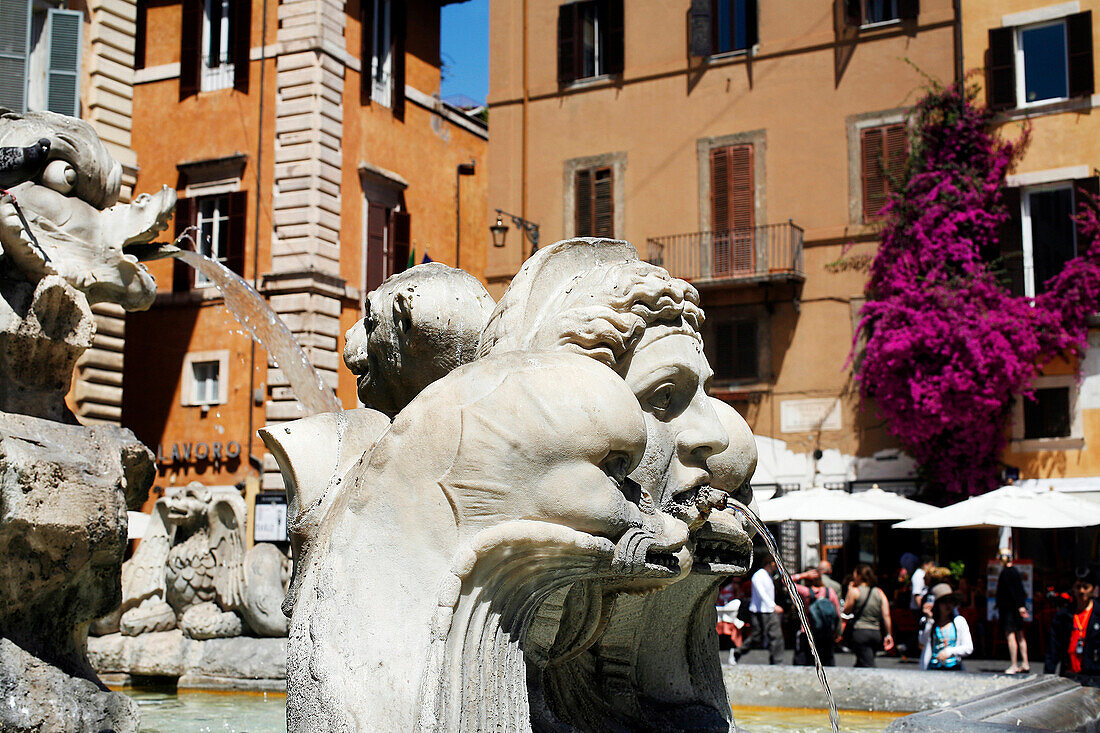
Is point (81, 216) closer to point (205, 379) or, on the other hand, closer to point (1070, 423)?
point (1070, 423)

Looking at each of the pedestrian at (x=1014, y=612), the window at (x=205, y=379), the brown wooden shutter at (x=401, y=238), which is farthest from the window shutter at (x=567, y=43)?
the pedestrian at (x=1014, y=612)

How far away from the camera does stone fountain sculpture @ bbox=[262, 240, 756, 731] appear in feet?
6.76

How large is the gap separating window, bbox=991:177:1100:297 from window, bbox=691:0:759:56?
5.94m

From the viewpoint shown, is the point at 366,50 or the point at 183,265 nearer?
the point at 183,265

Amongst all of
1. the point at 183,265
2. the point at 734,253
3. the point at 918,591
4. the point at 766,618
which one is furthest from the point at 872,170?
the point at 183,265

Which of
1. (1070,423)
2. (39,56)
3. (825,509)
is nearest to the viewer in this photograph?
(825,509)

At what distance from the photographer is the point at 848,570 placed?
19750 mm

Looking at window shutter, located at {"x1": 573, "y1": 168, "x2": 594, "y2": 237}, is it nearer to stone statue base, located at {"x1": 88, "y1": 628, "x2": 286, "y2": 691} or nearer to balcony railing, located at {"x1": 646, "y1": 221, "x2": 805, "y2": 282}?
balcony railing, located at {"x1": 646, "y1": 221, "x2": 805, "y2": 282}

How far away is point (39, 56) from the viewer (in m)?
16.6

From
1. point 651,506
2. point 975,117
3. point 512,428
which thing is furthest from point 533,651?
point 975,117

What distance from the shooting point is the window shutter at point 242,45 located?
76.1 feet

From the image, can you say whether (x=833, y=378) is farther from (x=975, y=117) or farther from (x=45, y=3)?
(x=45, y=3)

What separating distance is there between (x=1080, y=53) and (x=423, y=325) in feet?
64.2

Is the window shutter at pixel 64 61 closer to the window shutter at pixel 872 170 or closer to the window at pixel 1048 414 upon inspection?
the window shutter at pixel 872 170
